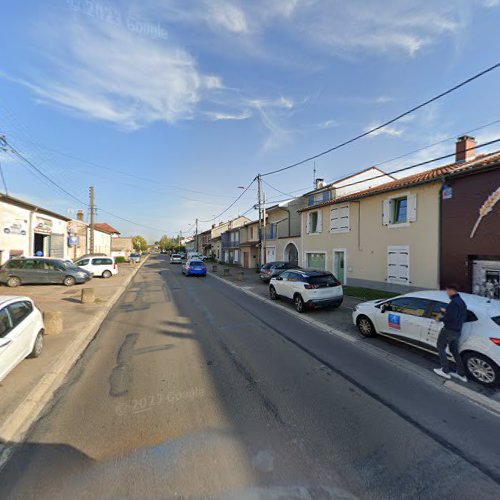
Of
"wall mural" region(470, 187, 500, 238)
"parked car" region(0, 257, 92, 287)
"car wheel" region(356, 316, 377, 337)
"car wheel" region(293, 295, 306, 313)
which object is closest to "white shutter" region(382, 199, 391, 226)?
"wall mural" region(470, 187, 500, 238)

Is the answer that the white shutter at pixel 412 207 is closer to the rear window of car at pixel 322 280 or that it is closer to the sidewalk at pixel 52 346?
the rear window of car at pixel 322 280

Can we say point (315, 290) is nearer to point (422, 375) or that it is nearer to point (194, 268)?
point (422, 375)

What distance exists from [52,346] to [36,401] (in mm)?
2568

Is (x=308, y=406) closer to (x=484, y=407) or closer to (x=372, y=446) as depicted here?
(x=372, y=446)

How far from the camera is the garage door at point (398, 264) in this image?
41.1 feet

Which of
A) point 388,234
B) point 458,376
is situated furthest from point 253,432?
point 388,234

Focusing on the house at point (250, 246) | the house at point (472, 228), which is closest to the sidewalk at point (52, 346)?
the house at point (472, 228)

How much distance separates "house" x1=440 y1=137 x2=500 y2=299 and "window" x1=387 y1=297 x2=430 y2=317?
6029mm

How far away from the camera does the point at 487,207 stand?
9555mm

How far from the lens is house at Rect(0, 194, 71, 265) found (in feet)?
54.3

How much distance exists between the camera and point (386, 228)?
44.7 feet

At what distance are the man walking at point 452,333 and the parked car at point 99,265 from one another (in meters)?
21.7

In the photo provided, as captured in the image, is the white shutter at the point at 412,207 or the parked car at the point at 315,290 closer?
the parked car at the point at 315,290

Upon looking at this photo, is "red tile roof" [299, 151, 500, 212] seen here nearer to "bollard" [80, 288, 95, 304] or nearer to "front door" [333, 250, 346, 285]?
"front door" [333, 250, 346, 285]
